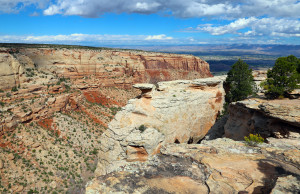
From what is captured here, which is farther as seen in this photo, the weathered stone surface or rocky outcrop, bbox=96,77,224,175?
rocky outcrop, bbox=96,77,224,175

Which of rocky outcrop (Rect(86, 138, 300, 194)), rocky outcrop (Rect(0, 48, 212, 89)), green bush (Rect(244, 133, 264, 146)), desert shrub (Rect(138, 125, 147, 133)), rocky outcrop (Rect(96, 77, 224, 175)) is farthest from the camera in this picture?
rocky outcrop (Rect(0, 48, 212, 89))

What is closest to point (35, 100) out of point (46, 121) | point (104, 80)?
point (46, 121)

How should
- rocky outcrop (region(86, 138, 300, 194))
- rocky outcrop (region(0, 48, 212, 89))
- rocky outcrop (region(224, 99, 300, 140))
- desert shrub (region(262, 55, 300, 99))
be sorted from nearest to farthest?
rocky outcrop (region(86, 138, 300, 194))
rocky outcrop (region(224, 99, 300, 140))
desert shrub (region(262, 55, 300, 99))
rocky outcrop (region(0, 48, 212, 89))

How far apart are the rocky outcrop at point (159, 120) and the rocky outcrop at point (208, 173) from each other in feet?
22.2

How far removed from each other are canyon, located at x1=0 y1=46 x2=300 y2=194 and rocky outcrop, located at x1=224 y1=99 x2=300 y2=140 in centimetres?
9

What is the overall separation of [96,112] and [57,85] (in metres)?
12.1

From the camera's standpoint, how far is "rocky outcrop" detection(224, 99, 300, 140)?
18.2m

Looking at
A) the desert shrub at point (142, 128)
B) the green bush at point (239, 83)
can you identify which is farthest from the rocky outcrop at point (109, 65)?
the green bush at point (239, 83)

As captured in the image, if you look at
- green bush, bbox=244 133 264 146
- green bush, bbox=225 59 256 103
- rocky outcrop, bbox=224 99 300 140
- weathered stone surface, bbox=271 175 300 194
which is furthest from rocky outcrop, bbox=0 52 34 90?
weathered stone surface, bbox=271 175 300 194

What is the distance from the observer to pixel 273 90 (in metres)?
22.8

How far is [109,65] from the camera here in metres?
73.8

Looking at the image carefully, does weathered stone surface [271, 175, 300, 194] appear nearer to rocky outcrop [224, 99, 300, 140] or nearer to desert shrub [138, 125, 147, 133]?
rocky outcrop [224, 99, 300, 140]

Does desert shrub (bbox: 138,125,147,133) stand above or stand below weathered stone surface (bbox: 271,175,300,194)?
below

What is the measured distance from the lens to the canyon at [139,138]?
1119 cm
